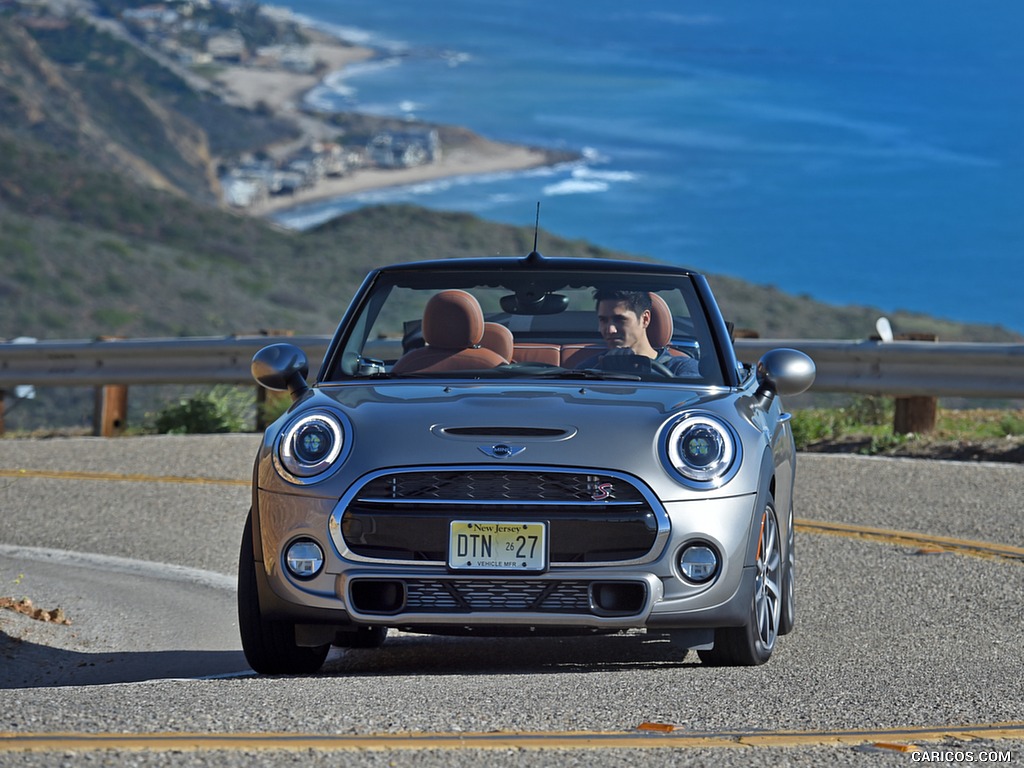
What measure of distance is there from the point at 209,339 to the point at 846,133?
160235mm

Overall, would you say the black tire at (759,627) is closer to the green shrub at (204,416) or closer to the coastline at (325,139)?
the green shrub at (204,416)

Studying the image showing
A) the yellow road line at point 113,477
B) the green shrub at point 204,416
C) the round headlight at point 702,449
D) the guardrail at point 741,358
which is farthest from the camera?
the green shrub at point 204,416

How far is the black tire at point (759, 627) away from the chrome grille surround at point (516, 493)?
538 mm

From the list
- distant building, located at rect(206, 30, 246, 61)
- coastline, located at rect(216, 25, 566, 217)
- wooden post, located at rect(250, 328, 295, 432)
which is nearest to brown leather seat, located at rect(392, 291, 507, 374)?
wooden post, located at rect(250, 328, 295, 432)

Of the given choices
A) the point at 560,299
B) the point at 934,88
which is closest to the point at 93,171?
the point at 560,299

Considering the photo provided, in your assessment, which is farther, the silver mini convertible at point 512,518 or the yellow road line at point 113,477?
the yellow road line at point 113,477

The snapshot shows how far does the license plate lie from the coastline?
10712cm

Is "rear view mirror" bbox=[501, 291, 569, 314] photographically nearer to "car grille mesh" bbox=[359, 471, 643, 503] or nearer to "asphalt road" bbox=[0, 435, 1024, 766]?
"asphalt road" bbox=[0, 435, 1024, 766]

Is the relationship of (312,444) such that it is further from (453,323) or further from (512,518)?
(453,323)

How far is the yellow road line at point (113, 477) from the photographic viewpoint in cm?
1115

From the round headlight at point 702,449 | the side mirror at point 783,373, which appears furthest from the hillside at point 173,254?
the round headlight at point 702,449

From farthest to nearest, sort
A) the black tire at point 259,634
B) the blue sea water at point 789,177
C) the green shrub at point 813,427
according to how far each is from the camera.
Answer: the blue sea water at point 789,177
the green shrub at point 813,427
the black tire at point 259,634

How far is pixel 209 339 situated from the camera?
13867 millimetres

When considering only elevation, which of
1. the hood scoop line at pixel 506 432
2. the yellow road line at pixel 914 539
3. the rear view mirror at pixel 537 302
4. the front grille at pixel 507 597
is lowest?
the yellow road line at pixel 914 539
